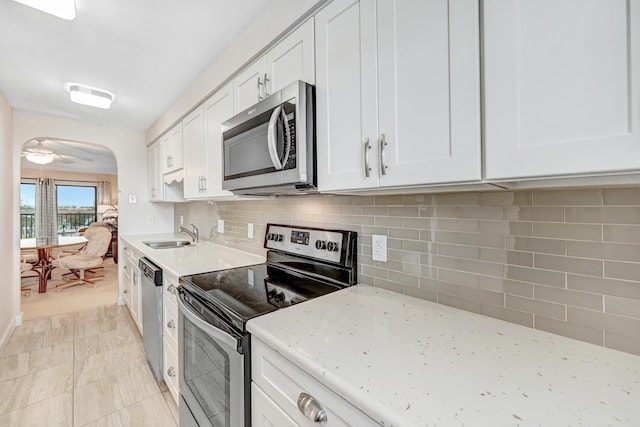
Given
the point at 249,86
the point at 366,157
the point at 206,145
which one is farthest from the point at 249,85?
the point at 366,157

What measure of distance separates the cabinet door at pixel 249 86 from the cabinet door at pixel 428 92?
0.79m

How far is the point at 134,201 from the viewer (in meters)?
3.73

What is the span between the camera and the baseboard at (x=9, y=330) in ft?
8.02

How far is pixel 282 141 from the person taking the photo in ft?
4.04

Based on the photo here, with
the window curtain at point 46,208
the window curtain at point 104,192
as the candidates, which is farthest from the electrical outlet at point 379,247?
the window curtain at point 104,192

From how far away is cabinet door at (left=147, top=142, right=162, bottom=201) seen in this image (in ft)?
11.0

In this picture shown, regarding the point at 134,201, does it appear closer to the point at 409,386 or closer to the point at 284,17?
the point at 284,17

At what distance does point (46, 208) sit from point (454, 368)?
9.10 m

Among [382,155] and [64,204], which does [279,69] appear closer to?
[382,155]

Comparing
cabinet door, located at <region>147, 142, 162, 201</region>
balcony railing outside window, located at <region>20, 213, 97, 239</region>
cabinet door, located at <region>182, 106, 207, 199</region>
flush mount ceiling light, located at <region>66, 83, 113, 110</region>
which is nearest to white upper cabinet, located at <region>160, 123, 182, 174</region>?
cabinet door, located at <region>182, 106, 207, 199</region>

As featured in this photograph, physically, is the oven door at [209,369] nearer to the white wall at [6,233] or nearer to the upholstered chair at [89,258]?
the white wall at [6,233]

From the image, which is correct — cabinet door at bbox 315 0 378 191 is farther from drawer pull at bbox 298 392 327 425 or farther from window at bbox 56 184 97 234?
window at bbox 56 184 97 234

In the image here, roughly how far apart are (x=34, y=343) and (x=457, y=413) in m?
3.58

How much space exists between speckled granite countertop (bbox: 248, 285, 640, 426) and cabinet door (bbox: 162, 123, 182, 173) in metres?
2.25
